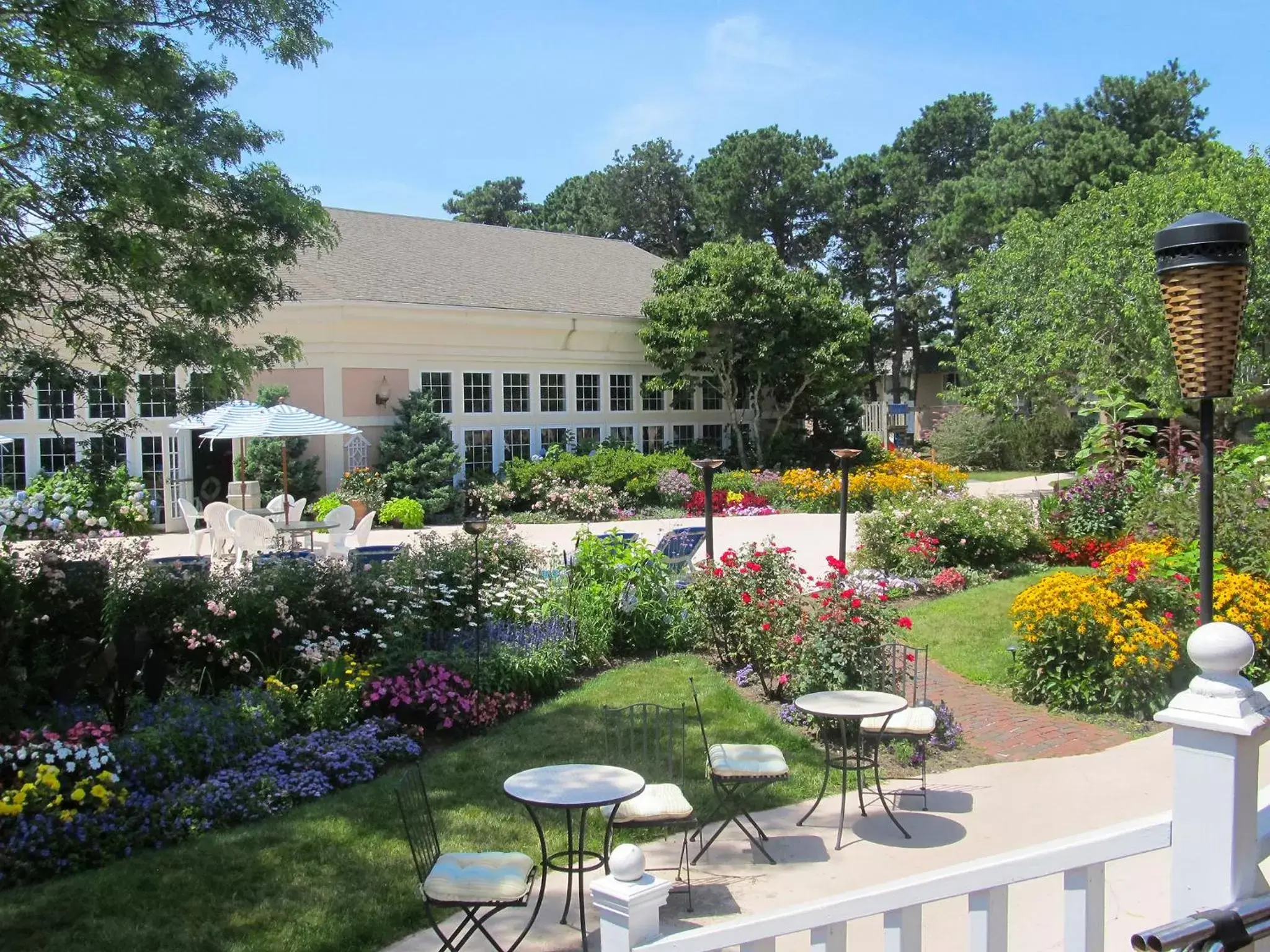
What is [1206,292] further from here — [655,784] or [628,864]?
[628,864]

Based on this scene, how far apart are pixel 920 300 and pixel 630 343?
20.8 m

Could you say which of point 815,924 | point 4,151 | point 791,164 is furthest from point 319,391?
point 791,164

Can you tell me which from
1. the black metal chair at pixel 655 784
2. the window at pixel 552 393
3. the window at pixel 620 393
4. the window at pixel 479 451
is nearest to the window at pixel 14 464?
the window at pixel 479 451

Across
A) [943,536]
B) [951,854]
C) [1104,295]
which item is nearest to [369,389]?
[943,536]

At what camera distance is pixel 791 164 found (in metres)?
41.3

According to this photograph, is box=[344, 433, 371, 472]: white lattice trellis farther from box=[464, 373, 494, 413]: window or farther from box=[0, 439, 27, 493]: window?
box=[0, 439, 27, 493]: window

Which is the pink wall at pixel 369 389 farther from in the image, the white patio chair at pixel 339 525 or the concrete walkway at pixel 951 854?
the concrete walkway at pixel 951 854

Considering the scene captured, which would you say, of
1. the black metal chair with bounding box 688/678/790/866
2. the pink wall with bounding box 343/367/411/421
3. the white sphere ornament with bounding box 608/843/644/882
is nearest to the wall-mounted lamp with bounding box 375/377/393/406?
the pink wall with bounding box 343/367/411/421

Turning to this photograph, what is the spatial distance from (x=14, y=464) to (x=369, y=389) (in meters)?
6.25

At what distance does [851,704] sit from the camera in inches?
220

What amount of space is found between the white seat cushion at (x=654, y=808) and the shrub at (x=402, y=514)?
13881mm

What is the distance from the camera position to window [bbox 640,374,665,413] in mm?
25236

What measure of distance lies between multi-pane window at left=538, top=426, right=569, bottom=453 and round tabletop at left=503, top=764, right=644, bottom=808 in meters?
18.2

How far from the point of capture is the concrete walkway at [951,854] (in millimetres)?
4262
